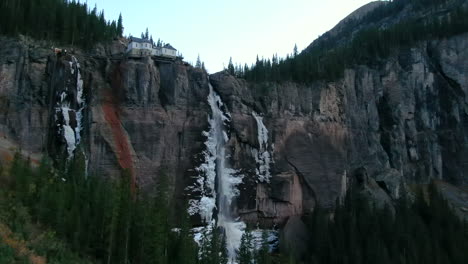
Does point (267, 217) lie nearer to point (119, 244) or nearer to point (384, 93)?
point (119, 244)

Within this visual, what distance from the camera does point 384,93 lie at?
101m

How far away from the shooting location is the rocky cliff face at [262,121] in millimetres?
64062

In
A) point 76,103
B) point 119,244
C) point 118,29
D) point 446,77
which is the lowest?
point 119,244

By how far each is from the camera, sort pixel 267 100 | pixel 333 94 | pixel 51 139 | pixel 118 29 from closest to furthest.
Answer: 1. pixel 51 139
2. pixel 267 100
3. pixel 333 94
4. pixel 118 29

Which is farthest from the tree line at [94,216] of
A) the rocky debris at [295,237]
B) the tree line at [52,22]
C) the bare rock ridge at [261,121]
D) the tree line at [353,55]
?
the tree line at [353,55]

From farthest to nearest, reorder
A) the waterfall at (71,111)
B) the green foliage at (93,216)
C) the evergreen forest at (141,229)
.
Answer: the waterfall at (71,111) → the green foliage at (93,216) → the evergreen forest at (141,229)

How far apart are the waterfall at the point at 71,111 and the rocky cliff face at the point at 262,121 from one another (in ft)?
0.60

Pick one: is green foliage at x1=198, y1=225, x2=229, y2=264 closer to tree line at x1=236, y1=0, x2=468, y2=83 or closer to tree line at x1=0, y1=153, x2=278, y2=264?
tree line at x1=0, y1=153, x2=278, y2=264

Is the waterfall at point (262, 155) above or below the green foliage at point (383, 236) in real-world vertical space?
above

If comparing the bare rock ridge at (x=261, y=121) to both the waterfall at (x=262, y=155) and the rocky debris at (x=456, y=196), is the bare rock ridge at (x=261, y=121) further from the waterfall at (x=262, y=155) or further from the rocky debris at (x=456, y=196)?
the rocky debris at (x=456, y=196)

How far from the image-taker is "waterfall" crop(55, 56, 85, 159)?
6372 cm

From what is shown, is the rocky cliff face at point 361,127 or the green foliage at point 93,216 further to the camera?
the rocky cliff face at point 361,127

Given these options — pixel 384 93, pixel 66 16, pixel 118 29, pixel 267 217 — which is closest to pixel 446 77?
pixel 384 93

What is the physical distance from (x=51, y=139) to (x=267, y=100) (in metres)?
35.5
